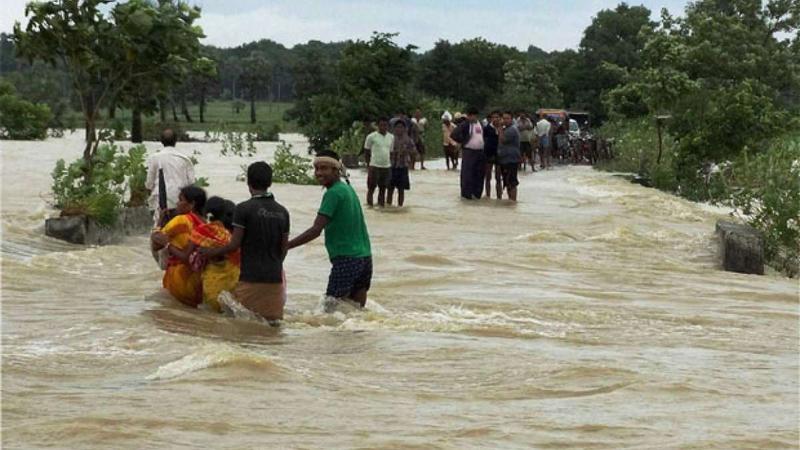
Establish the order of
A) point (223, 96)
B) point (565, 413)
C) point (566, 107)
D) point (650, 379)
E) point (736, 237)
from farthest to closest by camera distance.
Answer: point (223, 96) < point (566, 107) < point (736, 237) < point (650, 379) < point (565, 413)

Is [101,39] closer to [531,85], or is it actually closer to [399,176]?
[399,176]

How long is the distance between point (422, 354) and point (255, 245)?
1381mm

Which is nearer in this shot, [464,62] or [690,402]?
[690,402]

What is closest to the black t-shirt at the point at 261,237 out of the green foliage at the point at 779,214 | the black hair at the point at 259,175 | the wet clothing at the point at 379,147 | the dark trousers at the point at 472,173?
the black hair at the point at 259,175

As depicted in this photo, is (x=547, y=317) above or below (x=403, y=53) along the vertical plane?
below

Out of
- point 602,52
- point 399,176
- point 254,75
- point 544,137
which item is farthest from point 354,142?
point 254,75

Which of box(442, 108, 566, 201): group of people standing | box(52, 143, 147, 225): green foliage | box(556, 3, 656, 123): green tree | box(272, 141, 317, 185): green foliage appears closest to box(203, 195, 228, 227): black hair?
box(52, 143, 147, 225): green foliage

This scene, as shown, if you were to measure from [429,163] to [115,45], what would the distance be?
70.9ft

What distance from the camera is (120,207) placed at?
17766 mm

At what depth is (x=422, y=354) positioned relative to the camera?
9805mm

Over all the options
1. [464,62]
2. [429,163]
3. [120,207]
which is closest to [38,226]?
[120,207]

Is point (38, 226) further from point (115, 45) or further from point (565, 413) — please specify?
point (565, 413)

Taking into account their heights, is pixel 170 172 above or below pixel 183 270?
above

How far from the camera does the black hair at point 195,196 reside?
1087cm
